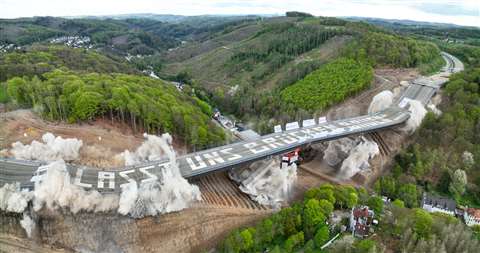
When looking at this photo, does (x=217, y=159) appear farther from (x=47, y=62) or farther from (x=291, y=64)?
(x=291, y=64)

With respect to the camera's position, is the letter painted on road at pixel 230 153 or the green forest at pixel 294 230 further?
the letter painted on road at pixel 230 153

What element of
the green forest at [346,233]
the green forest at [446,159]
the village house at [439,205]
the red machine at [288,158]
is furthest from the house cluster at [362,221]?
the red machine at [288,158]

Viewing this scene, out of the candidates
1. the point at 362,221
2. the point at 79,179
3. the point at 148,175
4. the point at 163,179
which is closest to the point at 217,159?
the point at 163,179

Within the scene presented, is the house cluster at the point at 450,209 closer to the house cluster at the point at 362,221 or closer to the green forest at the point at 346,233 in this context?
the green forest at the point at 346,233

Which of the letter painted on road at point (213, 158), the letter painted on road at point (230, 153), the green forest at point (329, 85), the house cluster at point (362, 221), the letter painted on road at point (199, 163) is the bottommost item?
the house cluster at point (362, 221)

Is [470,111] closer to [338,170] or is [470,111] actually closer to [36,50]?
[338,170]

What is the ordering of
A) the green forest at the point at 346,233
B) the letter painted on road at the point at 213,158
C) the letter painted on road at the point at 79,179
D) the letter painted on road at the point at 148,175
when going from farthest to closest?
the letter painted on road at the point at 213,158
the letter painted on road at the point at 148,175
the letter painted on road at the point at 79,179
the green forest at the point at 346,233

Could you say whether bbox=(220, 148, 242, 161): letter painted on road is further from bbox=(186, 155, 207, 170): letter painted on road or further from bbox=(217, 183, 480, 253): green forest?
bbox=(217, 183, 480, 253): green forest

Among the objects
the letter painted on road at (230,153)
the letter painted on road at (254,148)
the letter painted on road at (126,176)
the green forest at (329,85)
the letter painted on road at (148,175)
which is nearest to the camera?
the letter painted on road at (126,176)
